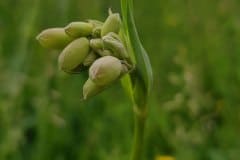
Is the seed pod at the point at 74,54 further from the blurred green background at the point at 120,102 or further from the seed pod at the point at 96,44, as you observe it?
the blurred green background at the point at 120,102

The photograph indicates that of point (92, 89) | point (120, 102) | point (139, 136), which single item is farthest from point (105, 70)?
point (120, 102)

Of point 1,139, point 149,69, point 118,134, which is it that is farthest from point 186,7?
point 149,69

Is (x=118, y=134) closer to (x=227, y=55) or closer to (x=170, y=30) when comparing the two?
(x=227, y=55)

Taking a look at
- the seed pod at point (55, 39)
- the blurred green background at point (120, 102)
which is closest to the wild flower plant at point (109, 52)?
the seed pod at point (55, 39)

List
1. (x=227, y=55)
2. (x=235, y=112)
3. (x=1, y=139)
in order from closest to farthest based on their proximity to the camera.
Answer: (x=1, y=139), (x=235, y=112), (x=227, y=55)

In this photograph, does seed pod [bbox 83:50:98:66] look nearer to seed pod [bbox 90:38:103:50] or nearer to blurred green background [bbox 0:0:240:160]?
seed pod [bbox 90:38:103:50]

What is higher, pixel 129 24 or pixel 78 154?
pixel 129 24
